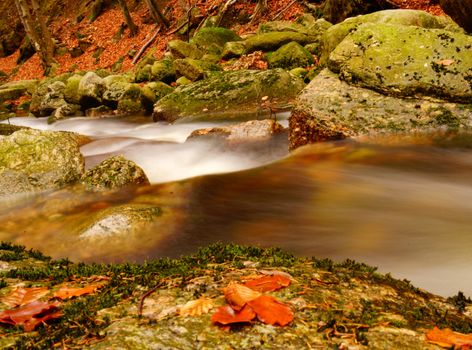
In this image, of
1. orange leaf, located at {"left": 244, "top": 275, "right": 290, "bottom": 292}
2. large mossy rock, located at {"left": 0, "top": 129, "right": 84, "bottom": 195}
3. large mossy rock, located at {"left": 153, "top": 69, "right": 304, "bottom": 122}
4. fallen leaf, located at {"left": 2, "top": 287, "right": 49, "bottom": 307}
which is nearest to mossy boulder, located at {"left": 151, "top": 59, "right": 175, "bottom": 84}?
large mossy rock, located at {"left": 153, "top": 69, "right": 304, "bottom": 122}

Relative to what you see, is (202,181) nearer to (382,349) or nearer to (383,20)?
(382,349)

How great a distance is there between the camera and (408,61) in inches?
255

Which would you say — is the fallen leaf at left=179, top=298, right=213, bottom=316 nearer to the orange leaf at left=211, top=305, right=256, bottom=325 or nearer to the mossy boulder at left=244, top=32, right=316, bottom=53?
the orange leaf at left=211, top=305, right=256, bottom=325

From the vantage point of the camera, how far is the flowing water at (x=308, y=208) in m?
3.46

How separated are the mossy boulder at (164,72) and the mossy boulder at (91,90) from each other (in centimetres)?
191

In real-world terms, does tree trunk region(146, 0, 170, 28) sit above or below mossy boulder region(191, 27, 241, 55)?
above

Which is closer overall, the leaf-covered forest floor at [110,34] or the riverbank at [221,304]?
the riverbank at [221,304]

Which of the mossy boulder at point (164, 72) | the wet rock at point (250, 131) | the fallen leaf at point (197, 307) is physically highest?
the mossy boulder at point (164, 72)

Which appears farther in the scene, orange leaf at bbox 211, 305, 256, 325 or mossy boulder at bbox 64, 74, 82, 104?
mossy boulder at bbox 64, 74, 82, 104

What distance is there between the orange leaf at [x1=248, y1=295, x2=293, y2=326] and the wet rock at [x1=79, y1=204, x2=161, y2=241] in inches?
100

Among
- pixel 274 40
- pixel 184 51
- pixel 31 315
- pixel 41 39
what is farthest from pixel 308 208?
pixel 41 39

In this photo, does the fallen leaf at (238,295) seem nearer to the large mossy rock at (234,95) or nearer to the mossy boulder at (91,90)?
the large mossy rock at (234,95)

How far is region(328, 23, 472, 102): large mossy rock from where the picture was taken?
6.26 m

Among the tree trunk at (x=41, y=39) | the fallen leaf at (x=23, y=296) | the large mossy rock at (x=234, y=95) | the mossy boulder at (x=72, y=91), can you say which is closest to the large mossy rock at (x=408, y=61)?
the large mossy rock at (x=234, y=95)
